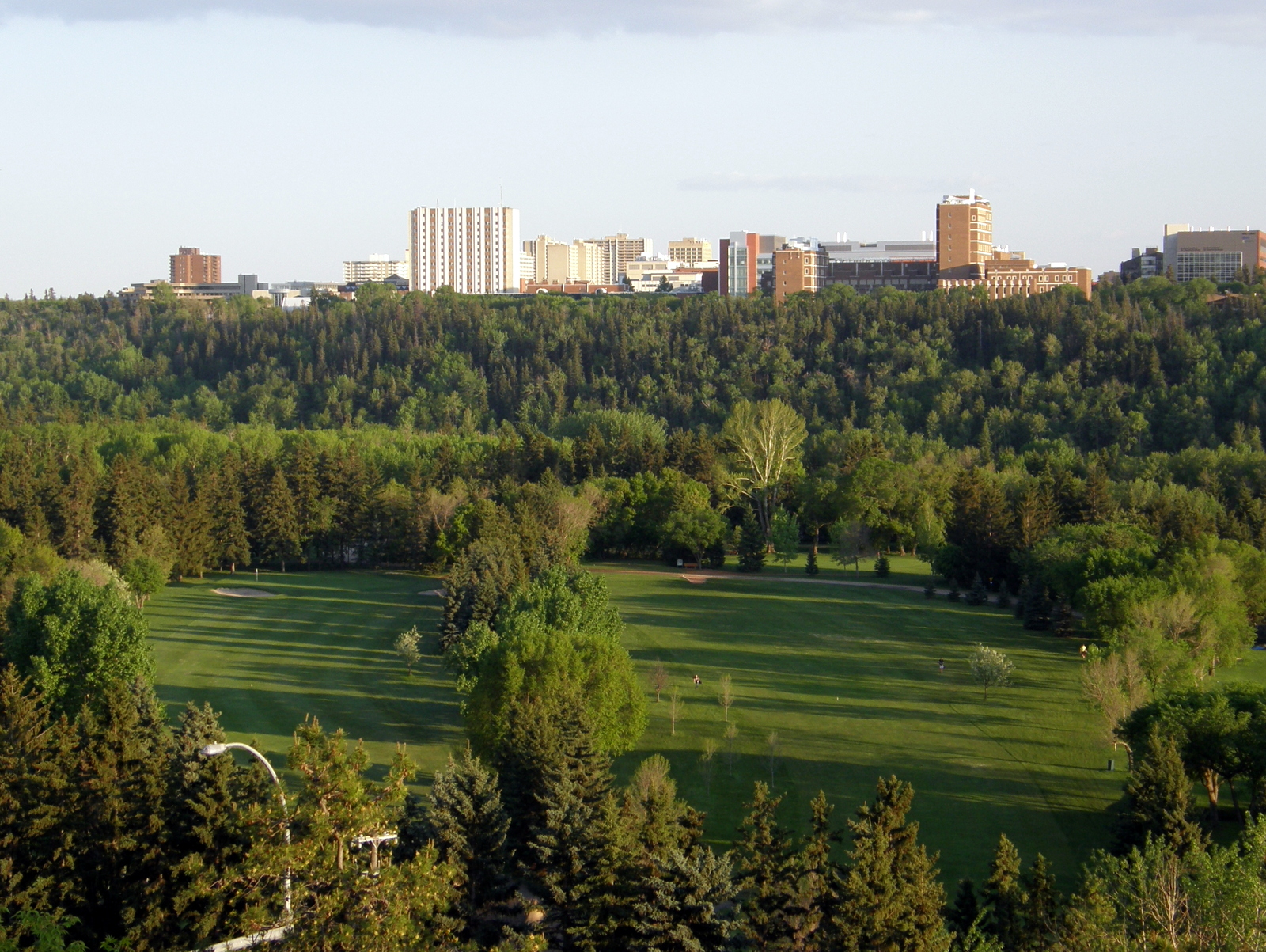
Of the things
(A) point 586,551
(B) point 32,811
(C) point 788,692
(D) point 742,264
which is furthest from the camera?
(D) point 742,264

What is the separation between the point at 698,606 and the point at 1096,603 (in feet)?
65.2

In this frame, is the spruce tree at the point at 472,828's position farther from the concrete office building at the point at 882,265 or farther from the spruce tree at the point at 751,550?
the concrete office building at the point at 882,265

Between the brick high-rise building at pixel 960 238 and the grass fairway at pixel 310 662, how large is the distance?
100024 millimetres

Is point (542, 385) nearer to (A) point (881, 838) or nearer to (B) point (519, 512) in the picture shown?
(B) point (519, 512)

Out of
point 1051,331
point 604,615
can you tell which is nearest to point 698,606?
point 604,615

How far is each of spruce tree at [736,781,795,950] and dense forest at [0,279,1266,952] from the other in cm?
9

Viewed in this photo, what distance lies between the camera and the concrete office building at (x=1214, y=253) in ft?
495

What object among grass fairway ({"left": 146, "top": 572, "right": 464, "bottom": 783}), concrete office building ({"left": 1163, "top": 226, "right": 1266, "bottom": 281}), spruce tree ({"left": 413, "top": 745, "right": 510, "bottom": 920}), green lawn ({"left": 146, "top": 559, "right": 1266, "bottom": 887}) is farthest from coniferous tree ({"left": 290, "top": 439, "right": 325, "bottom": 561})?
concrete office building ({"left": 1163, "top": 226, "right": 1266, "bottom": 281})

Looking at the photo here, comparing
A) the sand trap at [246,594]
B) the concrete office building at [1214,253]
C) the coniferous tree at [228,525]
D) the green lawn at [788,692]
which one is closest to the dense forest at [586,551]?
the coniferous tree at [228,525]

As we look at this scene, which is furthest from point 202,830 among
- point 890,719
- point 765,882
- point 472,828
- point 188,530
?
point 188,530

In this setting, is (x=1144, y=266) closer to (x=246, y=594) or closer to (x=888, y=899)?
(x=246, y=594)

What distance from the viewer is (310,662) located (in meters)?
49.9

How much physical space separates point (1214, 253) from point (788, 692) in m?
130

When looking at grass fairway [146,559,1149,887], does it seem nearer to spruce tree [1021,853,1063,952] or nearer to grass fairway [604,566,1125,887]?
grass fairway [604,566,1125,887]
